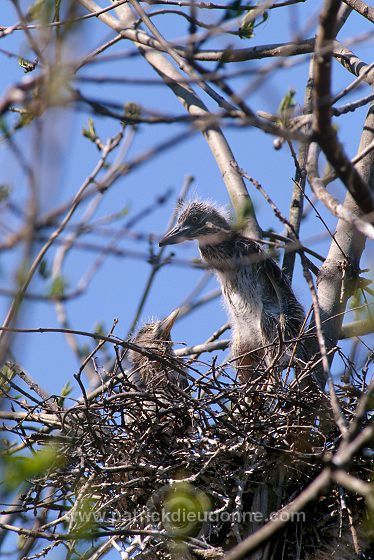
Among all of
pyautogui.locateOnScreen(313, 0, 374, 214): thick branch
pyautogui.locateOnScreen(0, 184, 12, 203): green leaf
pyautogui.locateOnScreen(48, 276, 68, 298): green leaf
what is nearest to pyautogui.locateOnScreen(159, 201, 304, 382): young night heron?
pyautogui.locateOnScreen(48, 276, 68, 298): green leaf

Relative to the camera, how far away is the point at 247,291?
15.2 ft

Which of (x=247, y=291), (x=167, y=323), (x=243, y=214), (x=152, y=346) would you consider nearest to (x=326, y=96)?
(x=243, y=214)

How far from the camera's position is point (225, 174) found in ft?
14.6

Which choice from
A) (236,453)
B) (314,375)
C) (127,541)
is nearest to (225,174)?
(314,375)

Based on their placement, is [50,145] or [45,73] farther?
[45,73]

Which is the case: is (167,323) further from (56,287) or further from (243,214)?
(56,287)

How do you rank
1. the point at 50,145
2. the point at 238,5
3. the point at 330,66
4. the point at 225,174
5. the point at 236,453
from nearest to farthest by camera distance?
the point at 50,145 < the point at 330,66 < the point at 238,5 < the point at 236,453 < the point at 225,174

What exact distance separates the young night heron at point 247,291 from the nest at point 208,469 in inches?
34.5

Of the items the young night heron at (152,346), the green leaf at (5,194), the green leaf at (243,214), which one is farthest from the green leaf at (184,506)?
the green leaf at (5,194)

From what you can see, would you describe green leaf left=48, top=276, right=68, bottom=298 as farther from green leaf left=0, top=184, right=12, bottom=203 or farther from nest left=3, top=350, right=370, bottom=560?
nest left=3, top=350, right=370, bottom=560

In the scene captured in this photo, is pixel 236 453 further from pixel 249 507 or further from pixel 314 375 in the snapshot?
pixel 314 375

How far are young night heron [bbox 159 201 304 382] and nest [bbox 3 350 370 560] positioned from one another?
0.88 meters

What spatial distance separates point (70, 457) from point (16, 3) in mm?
1876

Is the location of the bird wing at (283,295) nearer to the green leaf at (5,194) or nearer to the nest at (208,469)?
the nest at (208,469)
